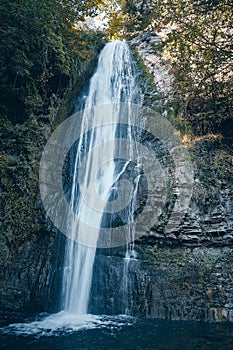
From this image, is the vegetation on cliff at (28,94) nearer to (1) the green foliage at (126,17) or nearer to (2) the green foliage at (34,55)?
(2) the green foliage at (34,55)

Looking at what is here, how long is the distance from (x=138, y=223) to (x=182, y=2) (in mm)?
5416

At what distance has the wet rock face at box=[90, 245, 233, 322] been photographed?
5656 mm

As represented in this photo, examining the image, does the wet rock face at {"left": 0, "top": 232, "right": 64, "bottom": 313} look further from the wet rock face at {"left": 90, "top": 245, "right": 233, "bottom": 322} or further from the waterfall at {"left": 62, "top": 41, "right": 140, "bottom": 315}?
the wet rock face at {"left": 90, "top": 245, "right": 233, "bottom": 322}

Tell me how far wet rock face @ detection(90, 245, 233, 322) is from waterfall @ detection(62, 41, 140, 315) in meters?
0.25

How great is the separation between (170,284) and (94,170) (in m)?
3.69

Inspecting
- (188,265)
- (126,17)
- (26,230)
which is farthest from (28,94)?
(126,17)

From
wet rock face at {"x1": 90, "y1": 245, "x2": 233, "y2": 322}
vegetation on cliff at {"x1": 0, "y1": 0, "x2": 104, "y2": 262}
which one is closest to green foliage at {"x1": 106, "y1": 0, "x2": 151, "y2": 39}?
vegetation on cliff at {"x1": 0, "y1": 0, "x2": 104, "y2": 262}

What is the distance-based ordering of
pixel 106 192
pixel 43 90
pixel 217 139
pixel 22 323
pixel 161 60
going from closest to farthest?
pixel 22 323 → pixel 106 192 → pixel 217 139 → pixel 43 90 → pixel 161 60

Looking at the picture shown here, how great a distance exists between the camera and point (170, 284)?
19.6ft

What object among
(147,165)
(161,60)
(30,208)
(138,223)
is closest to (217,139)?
(147,165)

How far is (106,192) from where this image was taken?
7242mm

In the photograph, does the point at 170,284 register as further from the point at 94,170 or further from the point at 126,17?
the point at 126,17

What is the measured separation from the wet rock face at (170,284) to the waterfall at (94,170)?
254mm

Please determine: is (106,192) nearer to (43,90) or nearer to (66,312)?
(66,312)
